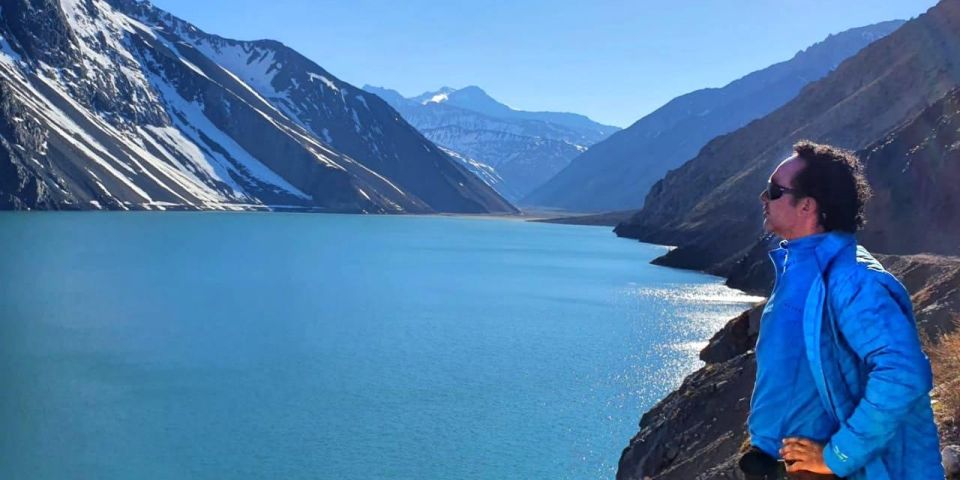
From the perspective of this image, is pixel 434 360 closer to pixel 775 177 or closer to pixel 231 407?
pixel 231 407

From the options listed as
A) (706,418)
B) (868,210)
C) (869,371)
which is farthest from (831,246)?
(868,210)

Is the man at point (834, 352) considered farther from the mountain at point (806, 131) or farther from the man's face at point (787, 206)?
the mountain at point (806, 131)

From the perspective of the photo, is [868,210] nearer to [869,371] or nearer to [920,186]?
[920,186]

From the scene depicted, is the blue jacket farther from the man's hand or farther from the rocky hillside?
the rocky hillside

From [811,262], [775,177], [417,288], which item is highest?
[775,177]

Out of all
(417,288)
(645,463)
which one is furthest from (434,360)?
(417,288)

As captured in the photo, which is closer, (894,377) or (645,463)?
(894,377)
